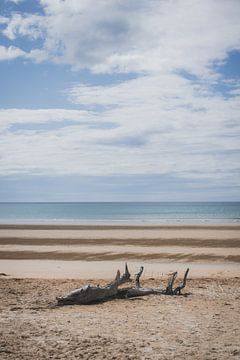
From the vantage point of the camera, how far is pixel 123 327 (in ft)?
29.5

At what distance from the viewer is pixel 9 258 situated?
24.1 meters

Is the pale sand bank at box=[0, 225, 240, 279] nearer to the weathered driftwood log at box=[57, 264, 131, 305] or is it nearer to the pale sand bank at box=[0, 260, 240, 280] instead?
the pale sand bank at box=[0, 260, 240, 280]

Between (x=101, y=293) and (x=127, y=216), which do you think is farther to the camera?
(x=127, y=216)

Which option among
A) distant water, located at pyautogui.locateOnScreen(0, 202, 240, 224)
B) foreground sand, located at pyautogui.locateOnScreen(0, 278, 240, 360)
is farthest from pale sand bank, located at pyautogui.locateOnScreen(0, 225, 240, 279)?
distant water, located at pyautogui.locateOnScreen(0, 202, 240, 224)

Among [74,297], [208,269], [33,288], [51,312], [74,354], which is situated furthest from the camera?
[208,269]

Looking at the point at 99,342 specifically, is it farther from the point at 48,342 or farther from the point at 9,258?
the point at 9,258

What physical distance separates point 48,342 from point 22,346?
0.50m

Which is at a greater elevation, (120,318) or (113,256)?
(113,256)

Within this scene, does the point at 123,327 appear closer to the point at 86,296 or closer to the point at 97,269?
the point at 86,296

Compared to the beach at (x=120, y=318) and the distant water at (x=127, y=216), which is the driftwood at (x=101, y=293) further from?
the distant water at (x=127, y=216)

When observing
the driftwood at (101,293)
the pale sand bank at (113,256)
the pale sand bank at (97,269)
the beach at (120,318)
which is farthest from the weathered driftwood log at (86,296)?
the pale sand bank at (113,256)

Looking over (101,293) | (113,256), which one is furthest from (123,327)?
(113,256)

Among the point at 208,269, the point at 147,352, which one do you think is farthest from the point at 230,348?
the point at 208,269

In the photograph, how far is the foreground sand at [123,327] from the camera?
294 inches
